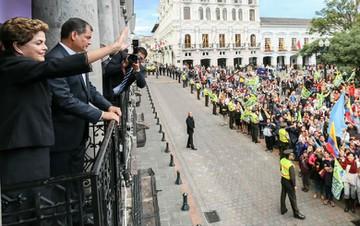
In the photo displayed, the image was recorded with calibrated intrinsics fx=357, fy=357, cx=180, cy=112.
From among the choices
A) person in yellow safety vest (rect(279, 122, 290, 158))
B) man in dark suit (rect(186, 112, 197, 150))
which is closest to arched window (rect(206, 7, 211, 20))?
man in dark suit (rect(186, 112, 197, 150))

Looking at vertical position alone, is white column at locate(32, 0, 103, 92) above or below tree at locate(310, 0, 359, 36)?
below

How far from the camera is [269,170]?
1540 cm

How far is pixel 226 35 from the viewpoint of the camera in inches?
2766

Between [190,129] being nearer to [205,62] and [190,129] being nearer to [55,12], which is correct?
[55,12]

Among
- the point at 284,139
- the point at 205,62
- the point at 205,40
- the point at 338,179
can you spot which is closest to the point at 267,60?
the point at 205,62

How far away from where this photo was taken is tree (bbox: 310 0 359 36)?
4794 cm

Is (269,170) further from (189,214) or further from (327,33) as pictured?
(327,33)

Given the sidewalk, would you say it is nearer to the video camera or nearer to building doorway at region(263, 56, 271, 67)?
the video camera

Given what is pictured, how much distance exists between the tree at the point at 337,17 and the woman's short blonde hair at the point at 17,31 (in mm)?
50931

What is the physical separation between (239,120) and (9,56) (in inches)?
806

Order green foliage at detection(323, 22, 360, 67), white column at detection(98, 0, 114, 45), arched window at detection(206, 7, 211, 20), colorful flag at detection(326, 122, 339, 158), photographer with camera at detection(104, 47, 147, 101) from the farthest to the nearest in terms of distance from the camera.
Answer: arched window at detection(206, 7, 211, 20) < green foliage at detection(323, 22, 360, 67) < colorful flag at detection(326, 122, 339, 158) < white column at detection(98, 0, 114, 45) < photographer with camera at detection(104, 47, 147, 101)

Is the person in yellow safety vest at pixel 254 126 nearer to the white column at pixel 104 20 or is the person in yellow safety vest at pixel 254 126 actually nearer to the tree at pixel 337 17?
the white column at pixel 104 20

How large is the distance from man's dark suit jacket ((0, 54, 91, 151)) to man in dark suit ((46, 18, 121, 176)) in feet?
1.77


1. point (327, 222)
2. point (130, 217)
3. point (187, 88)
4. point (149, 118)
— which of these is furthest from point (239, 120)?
point (187, 88)
